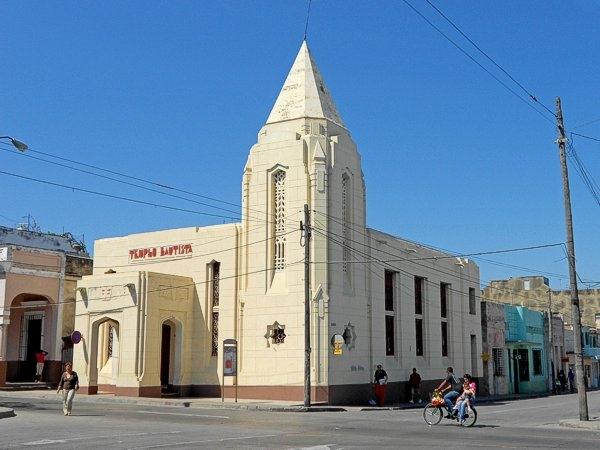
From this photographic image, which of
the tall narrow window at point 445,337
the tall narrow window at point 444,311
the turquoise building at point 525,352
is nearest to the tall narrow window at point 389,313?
the tall narrow window at point 444,311

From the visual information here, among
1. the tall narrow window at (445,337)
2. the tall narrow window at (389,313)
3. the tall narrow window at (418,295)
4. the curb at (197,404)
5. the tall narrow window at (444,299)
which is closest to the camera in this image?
the curb at (197,404)

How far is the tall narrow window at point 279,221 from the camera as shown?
32.9 metres

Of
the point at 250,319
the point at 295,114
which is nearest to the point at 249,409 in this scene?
the point at 250,319

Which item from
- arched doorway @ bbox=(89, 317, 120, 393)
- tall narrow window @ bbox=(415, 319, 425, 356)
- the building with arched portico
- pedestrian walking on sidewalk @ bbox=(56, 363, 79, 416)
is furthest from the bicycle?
the building with arched portico

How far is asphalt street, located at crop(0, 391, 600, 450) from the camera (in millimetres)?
15406

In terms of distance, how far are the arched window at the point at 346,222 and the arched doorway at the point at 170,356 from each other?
27.7 feet

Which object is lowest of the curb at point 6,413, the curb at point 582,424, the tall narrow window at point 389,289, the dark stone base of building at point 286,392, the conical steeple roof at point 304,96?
the curb at point 582,424

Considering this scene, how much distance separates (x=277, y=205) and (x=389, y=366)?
952 centimetres

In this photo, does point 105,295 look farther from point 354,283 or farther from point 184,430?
point 184,430

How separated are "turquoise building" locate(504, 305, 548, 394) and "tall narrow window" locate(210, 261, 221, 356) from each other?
2376 centimetres

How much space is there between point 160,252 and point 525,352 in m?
29.1

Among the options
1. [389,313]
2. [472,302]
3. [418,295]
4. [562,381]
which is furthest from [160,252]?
[562,381]

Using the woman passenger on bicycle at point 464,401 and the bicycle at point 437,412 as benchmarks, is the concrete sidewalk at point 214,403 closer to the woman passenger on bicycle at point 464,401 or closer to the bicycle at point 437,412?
the bicycle at point 437,412

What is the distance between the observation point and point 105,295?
3456 cm
